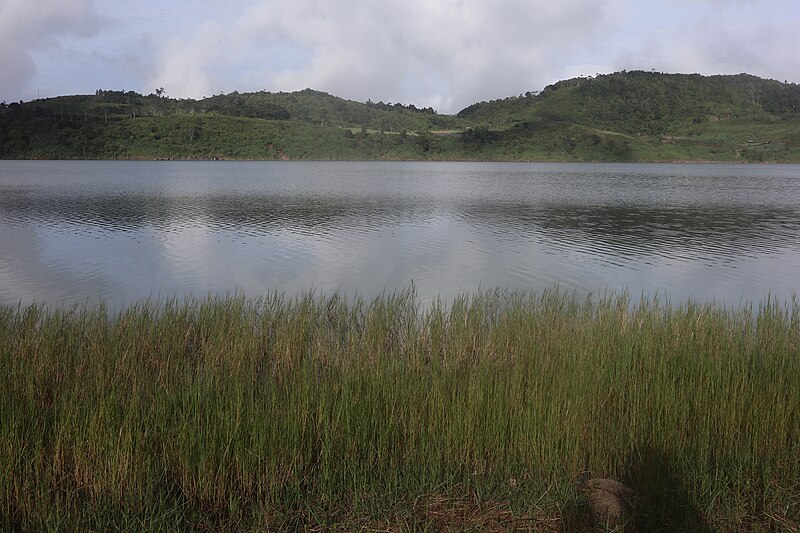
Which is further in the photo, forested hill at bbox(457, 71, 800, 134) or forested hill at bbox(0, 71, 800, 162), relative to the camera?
forested hill at bbox(457, 71, 800, 134)

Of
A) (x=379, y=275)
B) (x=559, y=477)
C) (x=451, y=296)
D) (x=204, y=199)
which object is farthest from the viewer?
(x=204, y=199)

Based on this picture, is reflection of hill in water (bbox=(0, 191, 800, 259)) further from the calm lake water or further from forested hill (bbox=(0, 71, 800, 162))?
forested hill (bbox=(0, 71, 800, 162))

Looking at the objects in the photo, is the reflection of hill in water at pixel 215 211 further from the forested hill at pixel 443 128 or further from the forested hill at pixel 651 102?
the forested hill at pixel 651 102

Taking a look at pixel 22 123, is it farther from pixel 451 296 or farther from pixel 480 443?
pixel 480 443

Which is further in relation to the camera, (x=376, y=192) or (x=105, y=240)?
(x=376, y=192)

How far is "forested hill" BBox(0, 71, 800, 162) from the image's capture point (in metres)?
93.2

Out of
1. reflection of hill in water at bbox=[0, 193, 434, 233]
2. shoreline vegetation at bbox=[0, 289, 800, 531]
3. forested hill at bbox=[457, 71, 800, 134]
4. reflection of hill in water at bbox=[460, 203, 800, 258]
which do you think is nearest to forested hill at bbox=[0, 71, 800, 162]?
forested hill at bbox=[457, 71, 800, 134]

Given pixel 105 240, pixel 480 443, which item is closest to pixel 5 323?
pixel 480 443

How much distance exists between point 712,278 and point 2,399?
13.2 m

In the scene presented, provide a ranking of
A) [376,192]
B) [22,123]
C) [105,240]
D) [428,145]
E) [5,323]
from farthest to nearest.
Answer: [428,145] → [22,123] → [376,192] → [105,240] → [5,323]

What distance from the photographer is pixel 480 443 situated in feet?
14.1

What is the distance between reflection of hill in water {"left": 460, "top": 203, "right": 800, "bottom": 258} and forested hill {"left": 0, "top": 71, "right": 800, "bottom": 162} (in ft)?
249

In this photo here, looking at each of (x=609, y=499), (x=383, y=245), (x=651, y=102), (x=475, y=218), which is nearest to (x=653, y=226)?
(x=475, y=218)

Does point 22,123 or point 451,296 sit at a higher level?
point 22,123
